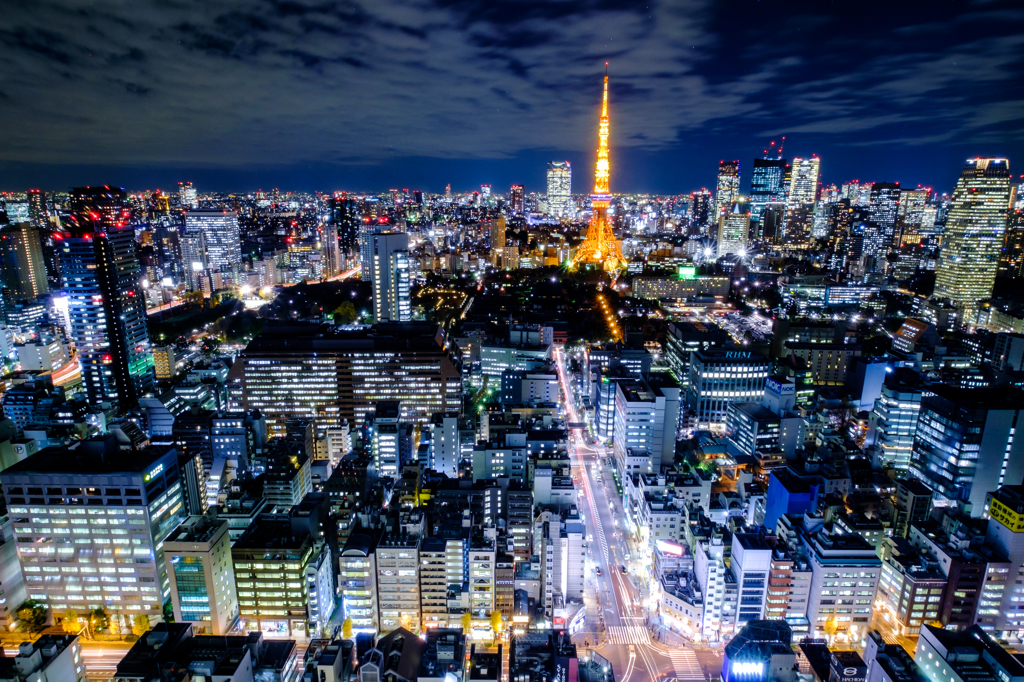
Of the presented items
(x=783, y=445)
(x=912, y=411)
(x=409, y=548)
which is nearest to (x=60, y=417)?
(x=409, y=548)

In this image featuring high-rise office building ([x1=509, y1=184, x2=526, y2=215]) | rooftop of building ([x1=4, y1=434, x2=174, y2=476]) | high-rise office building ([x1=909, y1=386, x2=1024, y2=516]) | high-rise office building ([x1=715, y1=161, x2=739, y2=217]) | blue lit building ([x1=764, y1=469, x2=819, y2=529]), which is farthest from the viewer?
high-rise office building ([x1=509, y1=184, x2=526, y2=215])

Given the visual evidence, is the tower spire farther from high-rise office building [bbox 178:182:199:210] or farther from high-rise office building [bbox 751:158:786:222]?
high-rise office building [bbox 178:182:199:210]

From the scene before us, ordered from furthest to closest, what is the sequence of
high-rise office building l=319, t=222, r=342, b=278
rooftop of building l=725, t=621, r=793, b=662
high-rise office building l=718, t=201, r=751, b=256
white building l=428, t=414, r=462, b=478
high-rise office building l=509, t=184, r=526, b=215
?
high-rise office building l=509, t=184, r=526, b=215 < high-rise office building l=718, t=201, r=751, b=256 < high-rise office building l=319, t=222, r=342, b=278 < white building l=428, t=414, r=462, b=478 < rooftop of building l=725, t=621, r=793, b=662

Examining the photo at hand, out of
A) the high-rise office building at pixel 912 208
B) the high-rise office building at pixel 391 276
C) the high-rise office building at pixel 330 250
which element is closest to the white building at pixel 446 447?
the high-rise office building at pixel 391 276

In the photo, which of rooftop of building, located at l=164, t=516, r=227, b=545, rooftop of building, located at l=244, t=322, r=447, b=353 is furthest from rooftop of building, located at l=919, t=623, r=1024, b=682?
rooftop of building, located at l=244, t=322, r=447, b=353

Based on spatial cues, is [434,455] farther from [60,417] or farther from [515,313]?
[515,313]

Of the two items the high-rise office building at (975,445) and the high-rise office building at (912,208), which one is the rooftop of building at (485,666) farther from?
the high-rise office building at (912,208)
